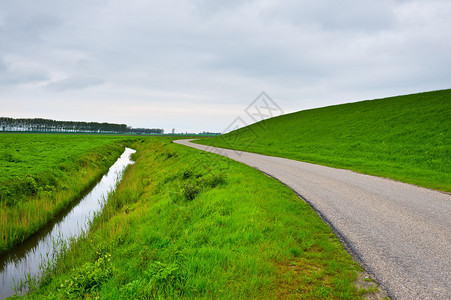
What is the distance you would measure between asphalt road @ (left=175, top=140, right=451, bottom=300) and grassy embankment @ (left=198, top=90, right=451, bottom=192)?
175 inches

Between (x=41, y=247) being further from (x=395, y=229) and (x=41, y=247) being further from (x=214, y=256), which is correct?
(x=395, y=229)

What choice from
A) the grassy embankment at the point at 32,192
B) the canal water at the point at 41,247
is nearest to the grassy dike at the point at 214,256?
the canal water at the point at 41,247

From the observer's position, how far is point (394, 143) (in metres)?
27.2

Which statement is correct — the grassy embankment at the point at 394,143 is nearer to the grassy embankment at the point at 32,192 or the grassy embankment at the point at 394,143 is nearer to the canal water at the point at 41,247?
the canal water at the point at 41,247

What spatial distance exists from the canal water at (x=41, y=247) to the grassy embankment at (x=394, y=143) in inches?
675

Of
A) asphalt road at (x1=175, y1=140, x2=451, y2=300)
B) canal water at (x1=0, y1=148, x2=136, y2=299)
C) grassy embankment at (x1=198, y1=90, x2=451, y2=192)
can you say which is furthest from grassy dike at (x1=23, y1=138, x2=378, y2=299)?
grassy embankment at (x1=198, y1=90, x2=451, y2=192)

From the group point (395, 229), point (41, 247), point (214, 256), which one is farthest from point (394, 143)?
point (41, 247)

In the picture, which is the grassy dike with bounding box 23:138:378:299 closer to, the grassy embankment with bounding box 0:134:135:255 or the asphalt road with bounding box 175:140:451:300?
the asphalt road with bounding box 175:140:451:300

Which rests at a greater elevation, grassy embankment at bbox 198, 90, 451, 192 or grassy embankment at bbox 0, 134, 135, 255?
grassy embankment at bbox 198, 90, 451, 192

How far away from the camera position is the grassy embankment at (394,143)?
1733cm

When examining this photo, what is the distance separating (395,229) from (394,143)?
26.0 m

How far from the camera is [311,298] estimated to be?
384cm

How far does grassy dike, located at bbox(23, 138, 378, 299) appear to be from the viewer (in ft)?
13.9

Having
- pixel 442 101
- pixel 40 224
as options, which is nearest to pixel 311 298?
pixel 40 224
